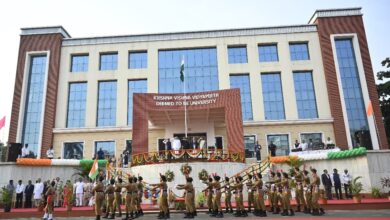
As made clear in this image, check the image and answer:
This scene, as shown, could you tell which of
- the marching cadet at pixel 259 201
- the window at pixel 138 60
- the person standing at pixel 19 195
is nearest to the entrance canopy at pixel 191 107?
the person standing at pixel 19 195

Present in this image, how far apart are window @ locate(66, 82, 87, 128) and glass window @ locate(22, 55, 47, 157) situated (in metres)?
2.33

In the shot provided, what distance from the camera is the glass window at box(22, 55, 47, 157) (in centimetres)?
2605

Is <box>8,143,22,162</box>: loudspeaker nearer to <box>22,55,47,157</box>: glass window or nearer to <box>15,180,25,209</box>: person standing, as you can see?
<box>15,180,25,209</box>: person standing

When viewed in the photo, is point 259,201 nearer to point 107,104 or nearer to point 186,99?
point 186,99

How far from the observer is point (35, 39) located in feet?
92.5

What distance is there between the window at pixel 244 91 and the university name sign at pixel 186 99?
246 inches

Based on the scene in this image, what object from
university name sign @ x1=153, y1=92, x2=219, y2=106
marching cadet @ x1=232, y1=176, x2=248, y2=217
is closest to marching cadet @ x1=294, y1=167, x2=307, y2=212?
marching cadet @ x1=232, y1=176, x2=248, y2=217

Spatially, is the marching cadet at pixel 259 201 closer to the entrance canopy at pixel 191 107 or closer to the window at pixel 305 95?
the entrance canopy at pixel 191 107

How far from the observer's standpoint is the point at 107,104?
2717 centimetres

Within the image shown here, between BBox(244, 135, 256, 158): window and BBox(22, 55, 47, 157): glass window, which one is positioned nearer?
BBox(244, 135, 256, 158): window

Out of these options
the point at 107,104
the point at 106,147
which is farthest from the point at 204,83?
the point at 106,147

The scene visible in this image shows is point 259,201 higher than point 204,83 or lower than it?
lower

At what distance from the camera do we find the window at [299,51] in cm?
2764

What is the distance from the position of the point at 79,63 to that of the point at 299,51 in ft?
64.9
